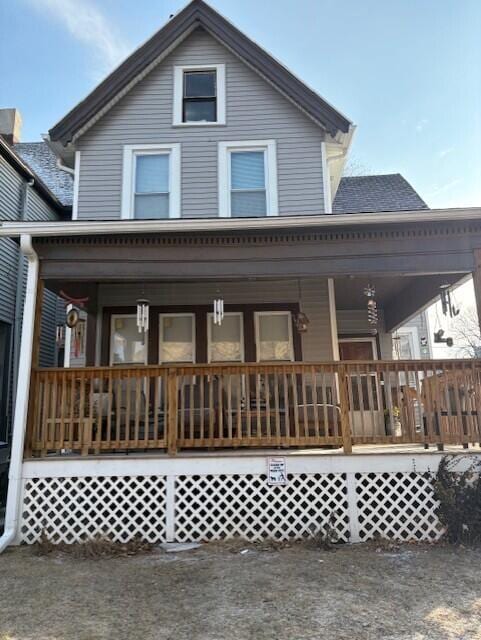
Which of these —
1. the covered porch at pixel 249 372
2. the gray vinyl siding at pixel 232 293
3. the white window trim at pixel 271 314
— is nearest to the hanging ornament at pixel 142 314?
the covered porch at pixel 249 372

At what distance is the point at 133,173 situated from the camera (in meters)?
8.66

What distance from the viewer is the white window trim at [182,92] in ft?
28.9

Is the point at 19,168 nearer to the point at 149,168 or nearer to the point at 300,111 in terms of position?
the point at 149,168

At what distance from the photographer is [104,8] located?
10766 millimetres

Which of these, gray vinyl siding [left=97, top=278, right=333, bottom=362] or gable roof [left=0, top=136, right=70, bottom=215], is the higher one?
gable roof [left=0, top=136, right=70, bottom=215]

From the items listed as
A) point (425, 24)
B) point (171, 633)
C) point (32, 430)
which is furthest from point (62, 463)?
→ point (425, 24)

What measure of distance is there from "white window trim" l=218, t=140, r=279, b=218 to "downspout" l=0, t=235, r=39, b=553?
338cm

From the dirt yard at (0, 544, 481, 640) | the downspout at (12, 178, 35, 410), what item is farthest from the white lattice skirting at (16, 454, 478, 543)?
the downspout at (12, 178, 35, 410)

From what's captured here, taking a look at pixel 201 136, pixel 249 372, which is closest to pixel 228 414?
pixel 249 372

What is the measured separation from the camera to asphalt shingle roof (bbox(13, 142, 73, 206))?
12.8m

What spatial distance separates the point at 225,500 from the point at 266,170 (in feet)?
18.4

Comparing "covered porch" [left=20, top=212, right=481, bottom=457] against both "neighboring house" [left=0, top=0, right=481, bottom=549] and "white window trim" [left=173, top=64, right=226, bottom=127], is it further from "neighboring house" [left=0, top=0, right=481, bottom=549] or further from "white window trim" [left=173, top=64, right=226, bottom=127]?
"white window trim" [left=173, top=64, right=226, bottom=127]

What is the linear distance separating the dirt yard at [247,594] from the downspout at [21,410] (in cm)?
36

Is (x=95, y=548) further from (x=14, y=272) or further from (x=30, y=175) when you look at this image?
(x=30, y=175)
